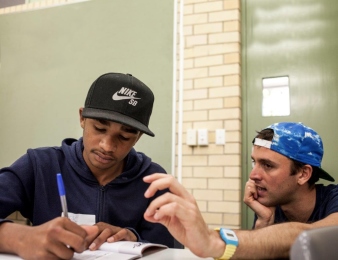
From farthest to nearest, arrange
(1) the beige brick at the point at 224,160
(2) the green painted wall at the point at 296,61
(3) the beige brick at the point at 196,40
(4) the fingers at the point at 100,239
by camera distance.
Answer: (3) the beige brick at the point at 196,40 → (1) the beige brick at the point at 224,160 → (2) the green painted wall at the point at 296,61 → (4) the fingers at the point at 100,239

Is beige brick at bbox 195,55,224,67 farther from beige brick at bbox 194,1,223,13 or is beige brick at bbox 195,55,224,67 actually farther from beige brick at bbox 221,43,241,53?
beige brick at bbox 194,1,223,13

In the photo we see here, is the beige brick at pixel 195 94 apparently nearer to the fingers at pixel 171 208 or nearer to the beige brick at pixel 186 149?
the beige brick at pixel 186 149

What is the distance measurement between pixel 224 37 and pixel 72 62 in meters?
1.26

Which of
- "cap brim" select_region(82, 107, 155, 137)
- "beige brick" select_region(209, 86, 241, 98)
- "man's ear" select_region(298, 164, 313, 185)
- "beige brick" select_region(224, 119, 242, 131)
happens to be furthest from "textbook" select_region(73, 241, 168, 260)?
"beige brick" select_region(209, 86, 241, 98)

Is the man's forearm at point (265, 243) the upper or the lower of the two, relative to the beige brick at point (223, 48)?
lower

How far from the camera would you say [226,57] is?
2.65m

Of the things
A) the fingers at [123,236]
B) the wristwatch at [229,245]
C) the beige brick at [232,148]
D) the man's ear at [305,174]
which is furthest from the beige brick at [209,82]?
the wristwatch at [229,245]

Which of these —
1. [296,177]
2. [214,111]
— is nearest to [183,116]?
[214,111]

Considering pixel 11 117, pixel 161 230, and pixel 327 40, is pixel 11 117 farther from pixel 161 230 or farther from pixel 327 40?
pixel 327 40

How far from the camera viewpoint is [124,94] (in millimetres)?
1386

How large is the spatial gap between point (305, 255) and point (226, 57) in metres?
2.27

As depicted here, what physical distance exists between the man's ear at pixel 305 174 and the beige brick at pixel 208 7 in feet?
4.92

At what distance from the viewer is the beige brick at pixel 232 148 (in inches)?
99.9

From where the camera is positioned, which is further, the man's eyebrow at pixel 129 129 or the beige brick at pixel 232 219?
the beige brick at pixel 232 219
